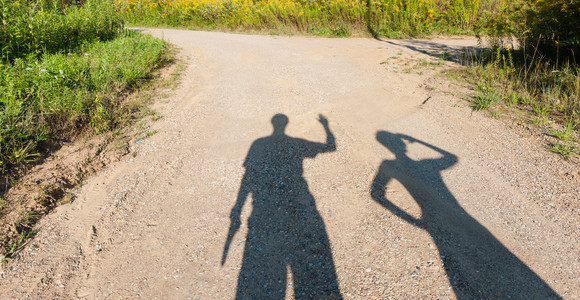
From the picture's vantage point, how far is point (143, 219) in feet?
11.8

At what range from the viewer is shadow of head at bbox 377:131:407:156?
4.70m

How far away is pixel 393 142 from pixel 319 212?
1.89 metres

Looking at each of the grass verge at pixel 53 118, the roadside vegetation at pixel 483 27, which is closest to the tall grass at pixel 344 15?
the roadside vegetation at pixel 483 27

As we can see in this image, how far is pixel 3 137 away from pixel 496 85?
7.76 m

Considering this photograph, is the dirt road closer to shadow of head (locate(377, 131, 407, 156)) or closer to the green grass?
shadow of head (locate(377, 131, 407, 156))

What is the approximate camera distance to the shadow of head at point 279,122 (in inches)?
205

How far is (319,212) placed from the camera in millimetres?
3592

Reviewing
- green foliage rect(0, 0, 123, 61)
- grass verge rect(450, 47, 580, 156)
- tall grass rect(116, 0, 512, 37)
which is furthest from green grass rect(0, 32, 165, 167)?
tall grass rect(116, 0, 512, 37)

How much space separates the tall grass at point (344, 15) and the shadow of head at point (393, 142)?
737cm

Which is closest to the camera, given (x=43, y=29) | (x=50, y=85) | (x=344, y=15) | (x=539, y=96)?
(x=50, y=85)

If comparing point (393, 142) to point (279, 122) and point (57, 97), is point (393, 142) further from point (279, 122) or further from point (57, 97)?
point (57, 97)

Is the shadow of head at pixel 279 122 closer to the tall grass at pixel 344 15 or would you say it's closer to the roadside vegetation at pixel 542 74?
the roadside vegetation at pixel 542 74

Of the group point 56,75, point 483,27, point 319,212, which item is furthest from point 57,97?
point 483,27

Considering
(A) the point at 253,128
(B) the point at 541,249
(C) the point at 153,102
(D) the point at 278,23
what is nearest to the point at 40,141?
(C) the point at 153,102
